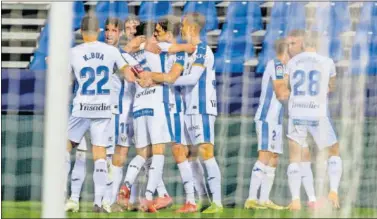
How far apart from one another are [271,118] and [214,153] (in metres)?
0.25

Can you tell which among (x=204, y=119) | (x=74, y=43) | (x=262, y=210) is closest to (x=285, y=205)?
(x=262, y=210)

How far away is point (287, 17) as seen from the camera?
4.50 m

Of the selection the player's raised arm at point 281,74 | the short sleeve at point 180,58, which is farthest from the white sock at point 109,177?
the player's raised arm at point 281,74

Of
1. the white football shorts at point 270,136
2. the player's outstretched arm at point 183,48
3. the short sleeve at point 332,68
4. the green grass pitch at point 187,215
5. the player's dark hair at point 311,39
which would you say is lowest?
the green grass pitch at point 187,215

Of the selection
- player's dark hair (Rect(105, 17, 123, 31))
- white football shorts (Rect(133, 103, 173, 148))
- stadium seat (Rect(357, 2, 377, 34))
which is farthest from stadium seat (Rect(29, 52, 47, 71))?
stadium seat (Rect(357, 2, 377, 34))

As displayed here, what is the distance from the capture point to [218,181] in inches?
178

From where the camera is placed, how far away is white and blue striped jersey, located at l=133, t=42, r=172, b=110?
4.47 meters

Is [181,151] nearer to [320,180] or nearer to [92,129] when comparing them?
[92,129]

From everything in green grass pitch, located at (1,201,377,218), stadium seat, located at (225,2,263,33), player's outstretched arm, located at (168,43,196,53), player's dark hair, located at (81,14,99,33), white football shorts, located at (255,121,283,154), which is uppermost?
stadium seat, located at (225,2,263,33)

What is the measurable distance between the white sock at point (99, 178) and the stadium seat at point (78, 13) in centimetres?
50

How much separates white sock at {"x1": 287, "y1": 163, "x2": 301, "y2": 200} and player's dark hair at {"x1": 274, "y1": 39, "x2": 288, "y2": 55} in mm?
425

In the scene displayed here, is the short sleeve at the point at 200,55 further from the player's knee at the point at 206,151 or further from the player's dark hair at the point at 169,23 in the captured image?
the player's knee at the point at 206,151

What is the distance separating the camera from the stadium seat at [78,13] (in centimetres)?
450

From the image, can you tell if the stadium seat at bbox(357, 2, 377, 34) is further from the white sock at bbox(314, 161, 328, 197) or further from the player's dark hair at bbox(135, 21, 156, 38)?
the player's dark hair at bbox(135, 21, 156, 38)
